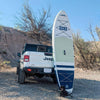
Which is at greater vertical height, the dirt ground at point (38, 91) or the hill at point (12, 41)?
the hill at point (12, 41)

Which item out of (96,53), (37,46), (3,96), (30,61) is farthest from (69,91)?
(96,53)

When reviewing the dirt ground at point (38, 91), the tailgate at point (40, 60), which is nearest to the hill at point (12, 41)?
the dirt ground at point (38, 91)

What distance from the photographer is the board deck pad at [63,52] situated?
4.83 meters

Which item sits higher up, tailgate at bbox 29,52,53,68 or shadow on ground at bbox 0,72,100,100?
tailgate at bbox 29,52,53,68

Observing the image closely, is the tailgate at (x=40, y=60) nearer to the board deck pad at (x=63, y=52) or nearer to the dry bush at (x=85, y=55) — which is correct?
the board deck pad at (x=63, y=52)

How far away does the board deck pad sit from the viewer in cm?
483

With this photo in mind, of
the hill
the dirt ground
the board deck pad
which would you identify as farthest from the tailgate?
the hill

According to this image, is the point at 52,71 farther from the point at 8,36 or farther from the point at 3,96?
the point at 8,36

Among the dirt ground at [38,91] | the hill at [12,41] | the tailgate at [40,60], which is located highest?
the hill at [12,41]

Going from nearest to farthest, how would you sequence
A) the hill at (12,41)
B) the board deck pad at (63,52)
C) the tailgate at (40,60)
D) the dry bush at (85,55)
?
the board deck pad at (63,52)
the tailgate at (40,60)
the dry bush at (85,55)
the hill at (12,41)

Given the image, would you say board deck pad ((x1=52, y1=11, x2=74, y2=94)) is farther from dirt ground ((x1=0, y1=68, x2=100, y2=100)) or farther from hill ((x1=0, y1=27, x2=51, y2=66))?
hill ((x1=0, y1=27, x2=51, y2=66))

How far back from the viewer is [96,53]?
13.9 m

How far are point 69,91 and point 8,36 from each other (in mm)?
17353

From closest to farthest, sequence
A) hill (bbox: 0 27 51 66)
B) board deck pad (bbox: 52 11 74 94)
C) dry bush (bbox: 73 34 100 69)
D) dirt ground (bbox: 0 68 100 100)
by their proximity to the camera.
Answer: dirt ground (bbox: 0 68 100 100), board deck pad (bbox: 52 11 74 94), dry bush (bbox: 73 34 100 69), hill (bbox: 0 27 51 66)
